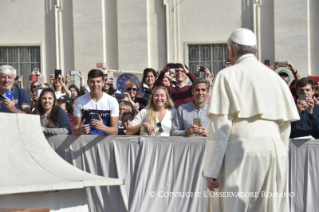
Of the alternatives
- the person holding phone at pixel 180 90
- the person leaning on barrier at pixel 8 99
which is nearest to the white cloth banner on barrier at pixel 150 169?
the person leaning on barrier at pixel 8 99

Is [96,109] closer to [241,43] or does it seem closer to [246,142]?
[241,43]

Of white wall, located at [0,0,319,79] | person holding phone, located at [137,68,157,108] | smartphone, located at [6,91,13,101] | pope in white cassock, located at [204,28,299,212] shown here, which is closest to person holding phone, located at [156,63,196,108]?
person holding phone, located at [137,68,157,108]

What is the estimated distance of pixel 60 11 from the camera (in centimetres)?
1953

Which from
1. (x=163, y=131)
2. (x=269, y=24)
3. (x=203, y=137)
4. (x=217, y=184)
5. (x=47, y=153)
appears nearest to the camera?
(x=217, y=184)

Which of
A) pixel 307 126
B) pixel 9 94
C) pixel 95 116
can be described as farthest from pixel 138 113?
pixel 307 126

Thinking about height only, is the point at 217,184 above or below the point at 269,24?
below

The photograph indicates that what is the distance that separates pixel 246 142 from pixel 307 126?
3456 mm

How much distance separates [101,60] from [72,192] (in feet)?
37.6

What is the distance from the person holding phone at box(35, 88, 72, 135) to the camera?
9711 millimetres

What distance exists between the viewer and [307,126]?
908 centimetres

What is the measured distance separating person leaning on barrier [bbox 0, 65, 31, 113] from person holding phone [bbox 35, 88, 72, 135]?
0.38 m

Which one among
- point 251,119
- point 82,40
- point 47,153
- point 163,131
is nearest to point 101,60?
point 82,40

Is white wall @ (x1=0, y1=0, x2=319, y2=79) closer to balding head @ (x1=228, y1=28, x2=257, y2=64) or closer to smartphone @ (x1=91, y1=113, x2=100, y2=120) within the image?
smartphone @ (x1=91, y1=113, x2=100, y2=120)

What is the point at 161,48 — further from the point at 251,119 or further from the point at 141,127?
the point at 251,119
